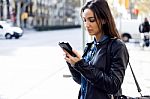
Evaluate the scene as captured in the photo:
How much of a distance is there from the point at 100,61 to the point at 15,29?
36.5 meters

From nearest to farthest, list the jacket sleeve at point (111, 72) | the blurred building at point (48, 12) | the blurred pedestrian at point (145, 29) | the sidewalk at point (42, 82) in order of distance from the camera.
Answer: the jacket sleeve at point (111, 72) < the sidewalk at point (42, 82) < the blurred pedestrian at point (145, 29) < the blurred building at point (48, 12)

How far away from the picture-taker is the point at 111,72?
2.61 m

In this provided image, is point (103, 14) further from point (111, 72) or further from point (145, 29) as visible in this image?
point (145, 29)

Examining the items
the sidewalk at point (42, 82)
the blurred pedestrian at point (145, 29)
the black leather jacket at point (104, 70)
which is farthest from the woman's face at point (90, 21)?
the blurred pedestrian at point (145, 29)

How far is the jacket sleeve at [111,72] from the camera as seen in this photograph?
2.55m

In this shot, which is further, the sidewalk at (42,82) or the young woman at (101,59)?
the sidewalk at (42,82)

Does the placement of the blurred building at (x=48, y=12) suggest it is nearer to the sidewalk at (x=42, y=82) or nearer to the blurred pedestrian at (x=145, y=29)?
the blurred pedestrian at (x=145, y=29)

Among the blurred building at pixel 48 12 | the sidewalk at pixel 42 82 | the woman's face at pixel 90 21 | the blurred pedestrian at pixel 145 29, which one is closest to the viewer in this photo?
the woman's face at pixel 90 21

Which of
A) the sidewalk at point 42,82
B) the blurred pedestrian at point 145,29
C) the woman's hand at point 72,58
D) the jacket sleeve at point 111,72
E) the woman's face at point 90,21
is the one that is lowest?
the sidewalk at point 42,82

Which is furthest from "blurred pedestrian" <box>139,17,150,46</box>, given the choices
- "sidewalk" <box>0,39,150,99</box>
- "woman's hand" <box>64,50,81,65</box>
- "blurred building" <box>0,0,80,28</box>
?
"blurred building" <box>0,0,80,28</box>

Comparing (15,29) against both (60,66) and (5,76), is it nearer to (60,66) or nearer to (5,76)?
(60,66)

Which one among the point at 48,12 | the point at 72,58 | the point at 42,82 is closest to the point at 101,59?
the point at 72,58

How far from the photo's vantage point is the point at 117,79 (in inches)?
103

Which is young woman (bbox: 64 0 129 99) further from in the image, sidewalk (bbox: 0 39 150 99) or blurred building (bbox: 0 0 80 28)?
blurred building (bbox: 0 0 80 28)
